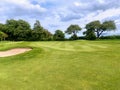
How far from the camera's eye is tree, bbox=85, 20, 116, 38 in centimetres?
8538

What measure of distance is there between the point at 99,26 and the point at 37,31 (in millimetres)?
26497

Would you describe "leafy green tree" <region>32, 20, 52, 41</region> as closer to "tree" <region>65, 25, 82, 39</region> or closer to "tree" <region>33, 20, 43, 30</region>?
Result: "tree" <region>33, 20, 43, 30</region>

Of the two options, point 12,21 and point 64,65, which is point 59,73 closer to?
point 64,65

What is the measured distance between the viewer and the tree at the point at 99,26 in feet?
280

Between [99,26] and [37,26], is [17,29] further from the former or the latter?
[99,26]

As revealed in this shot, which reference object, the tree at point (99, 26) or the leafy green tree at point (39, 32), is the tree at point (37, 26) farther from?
the tree at point (99, 26)

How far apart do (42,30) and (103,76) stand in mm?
71959

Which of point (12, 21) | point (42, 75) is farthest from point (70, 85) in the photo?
point (12, 21)

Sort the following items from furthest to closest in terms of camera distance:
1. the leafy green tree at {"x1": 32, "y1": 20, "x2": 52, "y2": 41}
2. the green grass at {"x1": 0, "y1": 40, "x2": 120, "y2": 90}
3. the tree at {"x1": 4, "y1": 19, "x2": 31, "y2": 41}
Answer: the tree at {"x1": 4, "y1": 19, "x2": 31, "y2": 41} < the leafy green tree at {"x1": 32, "y1": 20, "x2": 52, "y2": 41} < the green grass at {"x1": 0, "y1": 40, "x2": 120, "y2": 90}

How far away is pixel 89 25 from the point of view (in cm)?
8681

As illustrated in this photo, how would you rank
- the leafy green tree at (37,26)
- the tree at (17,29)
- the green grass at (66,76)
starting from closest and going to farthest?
the green grass at (66,76)
the leafy green tree at (37,26)
the tree at (17,29)

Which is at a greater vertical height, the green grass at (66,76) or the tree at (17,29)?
the tree at (17,29)

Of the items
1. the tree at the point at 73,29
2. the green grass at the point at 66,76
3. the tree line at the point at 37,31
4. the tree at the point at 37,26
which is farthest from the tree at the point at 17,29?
the green grass at the point at 66,76

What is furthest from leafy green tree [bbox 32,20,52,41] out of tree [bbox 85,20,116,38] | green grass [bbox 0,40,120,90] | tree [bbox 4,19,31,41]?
green grass [bbox 0,40,120,90]
